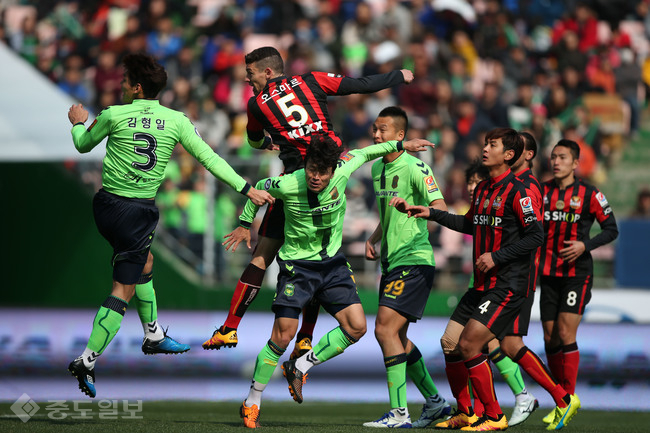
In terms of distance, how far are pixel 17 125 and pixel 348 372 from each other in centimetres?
515

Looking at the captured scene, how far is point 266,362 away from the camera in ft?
23.2

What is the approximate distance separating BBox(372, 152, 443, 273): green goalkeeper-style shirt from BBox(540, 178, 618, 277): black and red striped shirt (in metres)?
1.54

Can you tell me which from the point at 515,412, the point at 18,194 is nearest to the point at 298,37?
the point at 18,194

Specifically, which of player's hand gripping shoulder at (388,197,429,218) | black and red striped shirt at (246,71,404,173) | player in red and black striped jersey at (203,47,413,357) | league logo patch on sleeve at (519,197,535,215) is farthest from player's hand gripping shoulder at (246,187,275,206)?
league logo patch on sleeve at (519,197,535,215)

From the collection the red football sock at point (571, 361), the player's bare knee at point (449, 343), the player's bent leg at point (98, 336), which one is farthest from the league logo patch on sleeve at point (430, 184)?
the player's bent leg at point (98, 336)

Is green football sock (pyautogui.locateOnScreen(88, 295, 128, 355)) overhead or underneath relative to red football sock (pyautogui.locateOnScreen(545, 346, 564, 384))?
overhead

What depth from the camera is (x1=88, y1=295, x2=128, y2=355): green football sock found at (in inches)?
277

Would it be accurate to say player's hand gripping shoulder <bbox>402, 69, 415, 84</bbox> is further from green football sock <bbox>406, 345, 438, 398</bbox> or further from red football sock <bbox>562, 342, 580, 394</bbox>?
red football sock <bbox>562, 342, 580, 394</bbox>

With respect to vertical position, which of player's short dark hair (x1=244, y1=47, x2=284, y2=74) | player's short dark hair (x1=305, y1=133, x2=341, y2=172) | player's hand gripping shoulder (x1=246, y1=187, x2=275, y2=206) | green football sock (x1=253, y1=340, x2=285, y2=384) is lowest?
green football sock (x1=253, y1=340, x2=285, y2=384)

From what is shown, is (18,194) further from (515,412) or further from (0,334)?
(515,412)

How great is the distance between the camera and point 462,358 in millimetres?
7223

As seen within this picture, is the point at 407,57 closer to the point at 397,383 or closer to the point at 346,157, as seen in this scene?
the point at 346,157

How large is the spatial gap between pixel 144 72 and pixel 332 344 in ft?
8.65

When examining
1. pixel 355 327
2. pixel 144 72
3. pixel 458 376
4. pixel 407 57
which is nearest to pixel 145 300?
pixel 355 327
